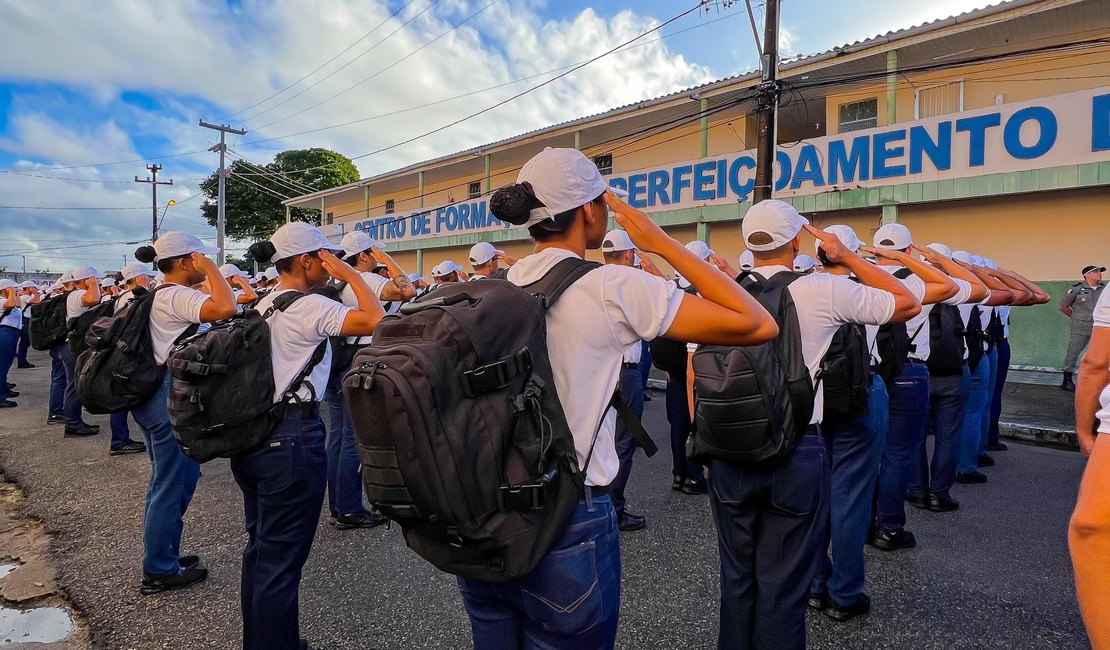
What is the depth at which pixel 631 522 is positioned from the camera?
14.0ft

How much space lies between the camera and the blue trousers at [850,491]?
3.10m

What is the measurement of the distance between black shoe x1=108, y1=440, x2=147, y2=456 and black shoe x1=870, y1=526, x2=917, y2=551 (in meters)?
7.23

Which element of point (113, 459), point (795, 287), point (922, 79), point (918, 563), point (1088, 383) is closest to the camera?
point (1088, 383)

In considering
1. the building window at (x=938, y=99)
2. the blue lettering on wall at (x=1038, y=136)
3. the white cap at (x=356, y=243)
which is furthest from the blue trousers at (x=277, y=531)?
the building window at (x=938, y=99)

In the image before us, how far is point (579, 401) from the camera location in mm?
1506

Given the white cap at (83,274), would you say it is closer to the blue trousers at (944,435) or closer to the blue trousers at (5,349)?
the blue trousers at (5,349)

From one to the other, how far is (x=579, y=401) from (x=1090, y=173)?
1170cm

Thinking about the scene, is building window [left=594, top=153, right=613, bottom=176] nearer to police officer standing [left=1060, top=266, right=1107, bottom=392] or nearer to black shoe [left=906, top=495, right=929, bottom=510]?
police officer standing [left=1060, top=266, right=1107, bottom=392]

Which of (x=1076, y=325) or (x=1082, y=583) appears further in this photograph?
(x=1076, y=325)

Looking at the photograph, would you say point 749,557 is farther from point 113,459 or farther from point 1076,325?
point 1076,325

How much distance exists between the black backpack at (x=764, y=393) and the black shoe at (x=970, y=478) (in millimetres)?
4189

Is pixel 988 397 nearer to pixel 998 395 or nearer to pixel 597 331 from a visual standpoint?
pixel 998 395

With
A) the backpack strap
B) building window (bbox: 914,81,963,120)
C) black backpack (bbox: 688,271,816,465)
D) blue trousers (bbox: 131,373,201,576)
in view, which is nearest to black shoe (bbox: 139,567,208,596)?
blue trousers (bbox: 131,373,201,576)

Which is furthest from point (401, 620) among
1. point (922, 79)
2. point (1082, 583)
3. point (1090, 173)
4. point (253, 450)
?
point (922, 79)
